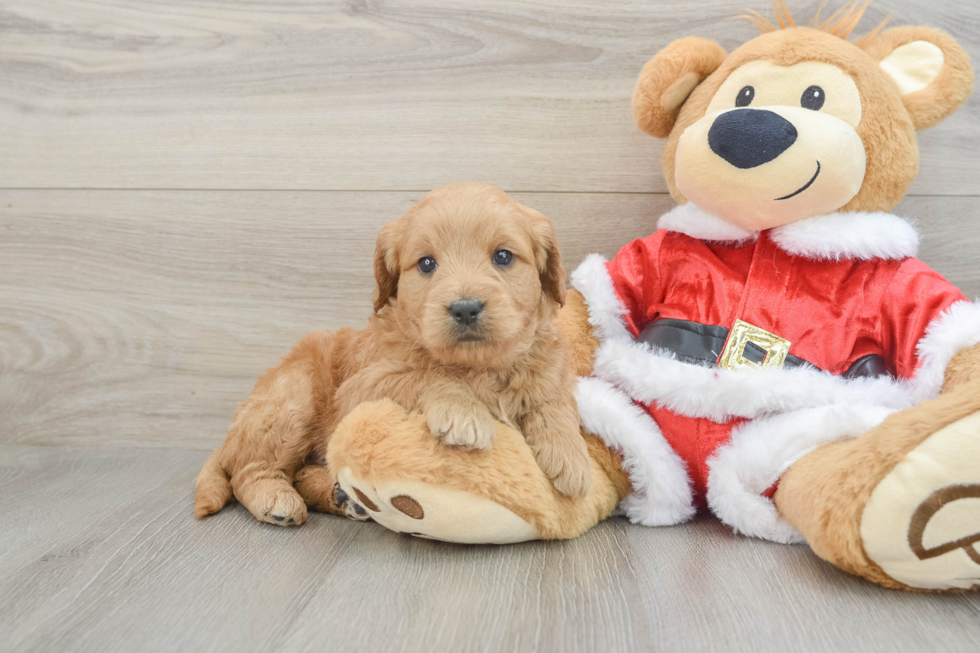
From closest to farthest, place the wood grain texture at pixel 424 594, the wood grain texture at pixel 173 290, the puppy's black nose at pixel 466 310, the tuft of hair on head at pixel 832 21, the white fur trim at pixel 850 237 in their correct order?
1. the wood grain texture at pixel 424 594
2. the puppy's black nose at pixel 466 310
3. the white fur trim at pixel 850 237
4. the tuft of hair on head at pixel 832 21
5. the wood grain texture at pixel 173 290

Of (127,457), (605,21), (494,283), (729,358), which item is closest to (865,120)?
(729,358)

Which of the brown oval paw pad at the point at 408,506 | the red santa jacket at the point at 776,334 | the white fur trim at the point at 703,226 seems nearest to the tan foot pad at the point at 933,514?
the red santa jacket at the point at 776,334

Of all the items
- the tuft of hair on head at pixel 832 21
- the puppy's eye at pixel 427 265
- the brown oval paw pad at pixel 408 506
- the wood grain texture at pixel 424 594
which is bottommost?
the wood grain texture at pixel 424 594

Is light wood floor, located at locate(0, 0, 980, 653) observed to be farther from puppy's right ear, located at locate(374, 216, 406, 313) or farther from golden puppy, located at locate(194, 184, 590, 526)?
puppy's right ear, located at locate(374, 216, 406, 313)

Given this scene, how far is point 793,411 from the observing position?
1075mm

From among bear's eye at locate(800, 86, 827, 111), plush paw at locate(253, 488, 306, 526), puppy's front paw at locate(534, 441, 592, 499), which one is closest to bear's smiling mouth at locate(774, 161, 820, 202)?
bear's eye at locate(800, 86, 827, 111)

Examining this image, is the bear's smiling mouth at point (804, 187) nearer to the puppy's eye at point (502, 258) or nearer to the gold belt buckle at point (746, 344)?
the gold belt buckle at point (746, 344)

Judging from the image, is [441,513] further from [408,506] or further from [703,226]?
[703,226]

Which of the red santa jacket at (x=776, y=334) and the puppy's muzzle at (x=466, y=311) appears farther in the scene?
the red santa jacket at (x=776, y=334)

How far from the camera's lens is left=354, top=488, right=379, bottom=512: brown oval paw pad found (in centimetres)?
102

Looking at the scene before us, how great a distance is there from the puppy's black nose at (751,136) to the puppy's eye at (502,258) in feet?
1.35

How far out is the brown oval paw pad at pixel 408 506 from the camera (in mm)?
966

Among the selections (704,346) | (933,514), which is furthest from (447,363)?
(933,514)

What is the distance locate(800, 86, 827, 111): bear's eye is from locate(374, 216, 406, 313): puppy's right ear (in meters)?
0.71
